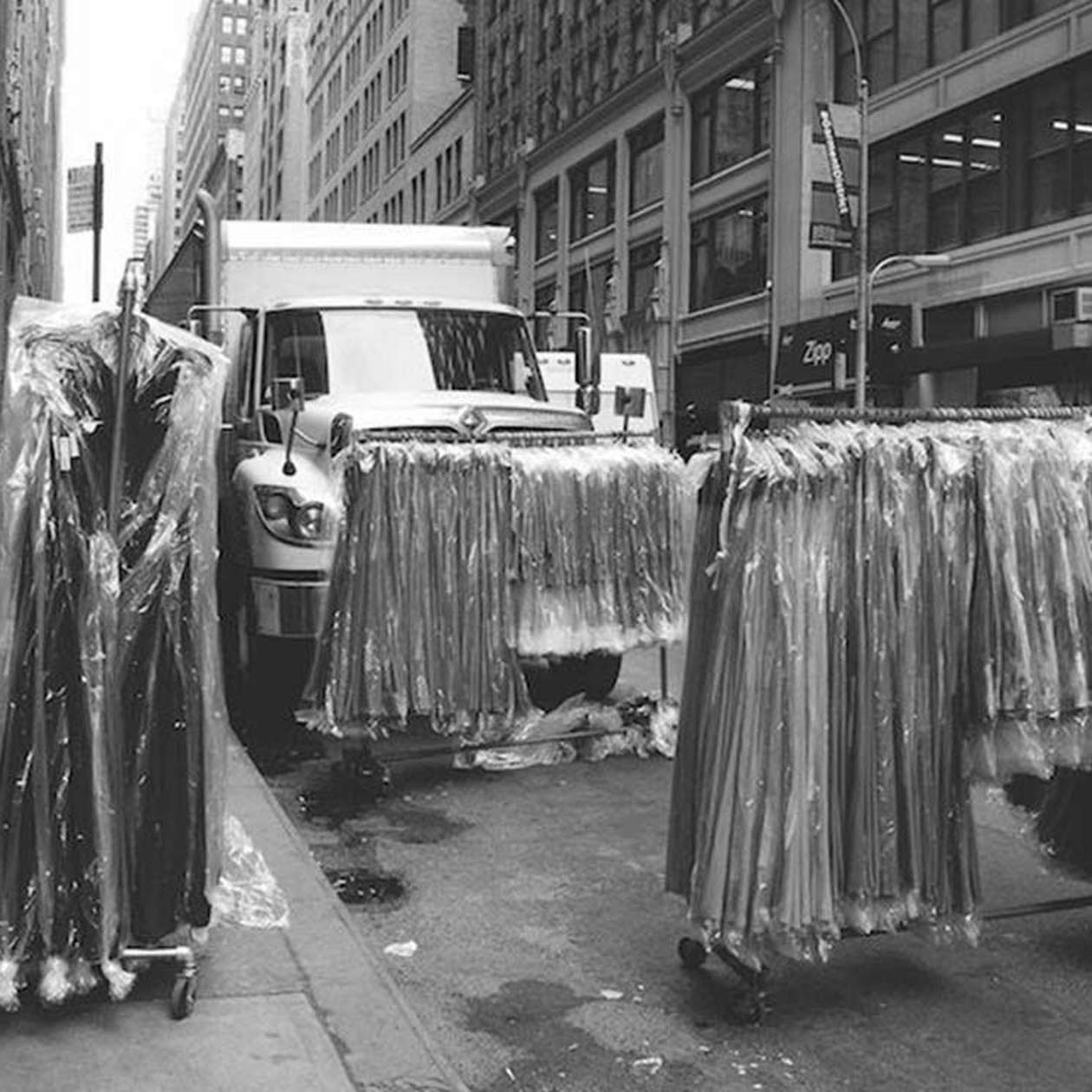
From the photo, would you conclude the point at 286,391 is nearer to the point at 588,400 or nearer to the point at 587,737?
the point at 588,400

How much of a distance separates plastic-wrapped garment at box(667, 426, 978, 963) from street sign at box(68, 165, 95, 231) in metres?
10.0

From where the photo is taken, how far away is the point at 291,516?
26.2ft

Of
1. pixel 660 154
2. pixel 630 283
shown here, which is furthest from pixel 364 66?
pixel 660 154

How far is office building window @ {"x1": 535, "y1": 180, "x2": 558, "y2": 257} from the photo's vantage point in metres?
50.0

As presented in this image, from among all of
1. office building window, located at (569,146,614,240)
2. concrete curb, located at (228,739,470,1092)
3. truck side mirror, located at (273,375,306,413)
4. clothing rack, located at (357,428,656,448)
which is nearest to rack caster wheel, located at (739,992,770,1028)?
concrete curb, located at (228,739,470,1092)

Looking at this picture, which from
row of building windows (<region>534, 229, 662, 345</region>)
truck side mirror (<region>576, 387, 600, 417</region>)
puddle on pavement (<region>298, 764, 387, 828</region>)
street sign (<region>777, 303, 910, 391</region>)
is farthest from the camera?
row of building windows (<region>534, 229, 662, 345</region>)

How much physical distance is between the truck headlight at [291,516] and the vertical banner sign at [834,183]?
21.5 metres

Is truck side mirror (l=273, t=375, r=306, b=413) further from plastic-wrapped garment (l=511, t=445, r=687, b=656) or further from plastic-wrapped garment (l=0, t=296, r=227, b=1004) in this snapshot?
plastic-wrapped garment (l=0, t=296, r=227, b=1004)

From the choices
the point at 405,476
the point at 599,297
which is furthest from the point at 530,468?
the point at 599,297

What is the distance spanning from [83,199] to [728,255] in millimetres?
26645

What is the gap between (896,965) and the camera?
4613 mm

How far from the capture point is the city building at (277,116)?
11038 cm

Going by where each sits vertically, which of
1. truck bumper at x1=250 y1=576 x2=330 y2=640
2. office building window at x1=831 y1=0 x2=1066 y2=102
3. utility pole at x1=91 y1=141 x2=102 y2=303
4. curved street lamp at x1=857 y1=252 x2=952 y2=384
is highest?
office building window at x1=831 y1=0 x2=1066 y2=102

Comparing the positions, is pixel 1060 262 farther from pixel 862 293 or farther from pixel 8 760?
pixel 8 760
